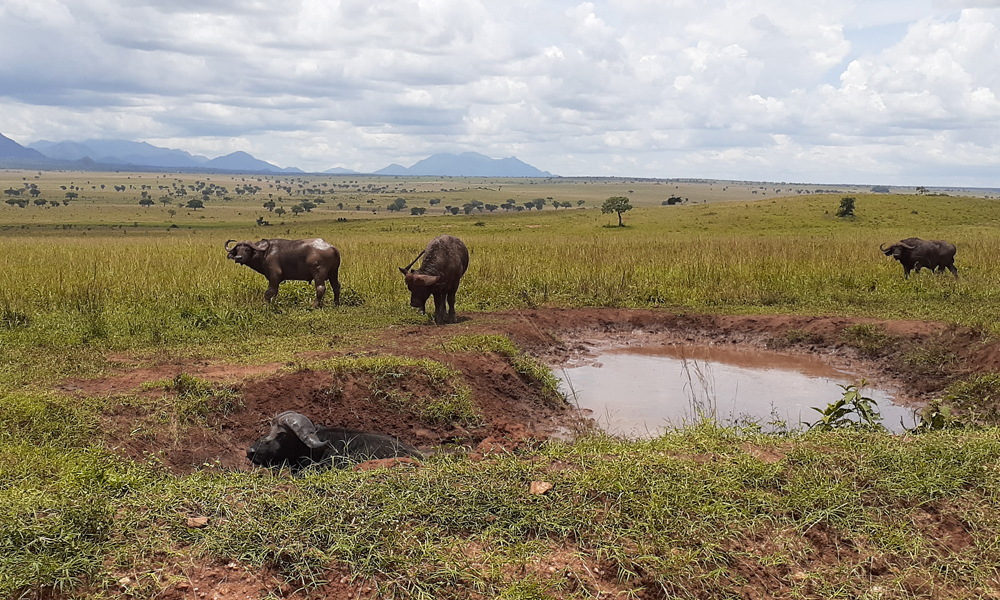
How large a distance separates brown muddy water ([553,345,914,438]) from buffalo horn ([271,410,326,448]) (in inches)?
120

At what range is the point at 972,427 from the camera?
589 cm

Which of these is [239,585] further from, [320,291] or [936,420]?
[320,291]

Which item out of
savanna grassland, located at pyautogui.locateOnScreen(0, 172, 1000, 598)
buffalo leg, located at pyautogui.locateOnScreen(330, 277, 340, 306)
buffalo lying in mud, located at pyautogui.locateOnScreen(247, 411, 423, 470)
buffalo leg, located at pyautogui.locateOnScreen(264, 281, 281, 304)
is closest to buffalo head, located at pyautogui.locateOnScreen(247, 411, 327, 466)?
buffalo lying in mud, located at pyautogui.locateOnScreen(247, 411, 423, 470)

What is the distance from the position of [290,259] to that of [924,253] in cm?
1290

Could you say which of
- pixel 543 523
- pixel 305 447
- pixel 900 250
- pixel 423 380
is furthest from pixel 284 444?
pixel 900 250

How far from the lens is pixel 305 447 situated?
5652 millimetres

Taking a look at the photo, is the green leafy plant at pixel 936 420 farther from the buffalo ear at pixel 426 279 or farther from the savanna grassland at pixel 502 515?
the buffalo ear at pixel 426 279

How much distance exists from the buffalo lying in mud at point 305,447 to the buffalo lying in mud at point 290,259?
A: 6.20 m

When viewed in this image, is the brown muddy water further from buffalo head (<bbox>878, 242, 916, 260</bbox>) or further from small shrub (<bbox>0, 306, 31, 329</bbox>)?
small shrub (<bbox>0, 306, 31, 329</bbox>)

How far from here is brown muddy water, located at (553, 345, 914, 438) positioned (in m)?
7.62

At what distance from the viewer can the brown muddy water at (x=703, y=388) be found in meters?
7.62

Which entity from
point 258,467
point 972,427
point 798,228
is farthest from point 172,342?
point 798,228

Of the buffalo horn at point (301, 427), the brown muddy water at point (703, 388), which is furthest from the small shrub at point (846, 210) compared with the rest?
the buffalo horn at point (301, 427)

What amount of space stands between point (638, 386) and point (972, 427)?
3776 millimetres
